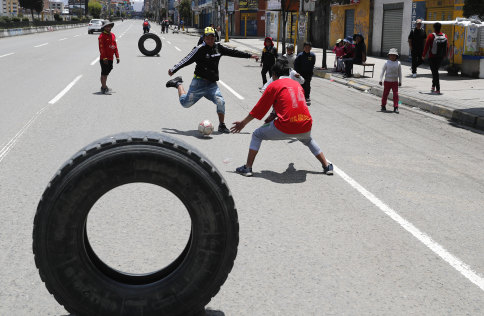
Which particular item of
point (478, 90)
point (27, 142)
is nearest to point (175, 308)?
point (27, 142)

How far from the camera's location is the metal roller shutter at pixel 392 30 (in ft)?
96.1

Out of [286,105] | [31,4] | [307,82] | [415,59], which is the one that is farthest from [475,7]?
[31,4]

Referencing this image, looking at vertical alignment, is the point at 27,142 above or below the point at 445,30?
below

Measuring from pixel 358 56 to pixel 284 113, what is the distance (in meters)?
15.3

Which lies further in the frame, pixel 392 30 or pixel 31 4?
pixel 31 4

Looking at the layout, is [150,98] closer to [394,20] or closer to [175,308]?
[175,308]

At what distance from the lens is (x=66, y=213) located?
303cm

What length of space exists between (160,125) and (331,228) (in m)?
5.74

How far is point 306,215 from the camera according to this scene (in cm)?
548

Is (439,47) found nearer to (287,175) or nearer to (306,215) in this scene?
(287,175)

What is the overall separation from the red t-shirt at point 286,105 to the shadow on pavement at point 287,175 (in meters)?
0.53

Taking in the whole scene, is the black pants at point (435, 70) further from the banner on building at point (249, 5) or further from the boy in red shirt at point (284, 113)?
the banner on building at point (249, 5)

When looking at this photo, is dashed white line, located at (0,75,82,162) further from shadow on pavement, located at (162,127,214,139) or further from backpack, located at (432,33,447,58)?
backpack, located at (432,33,447,58)

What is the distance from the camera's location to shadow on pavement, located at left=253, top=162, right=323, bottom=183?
6.84m
